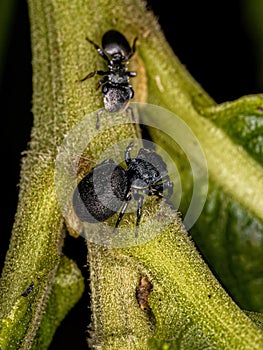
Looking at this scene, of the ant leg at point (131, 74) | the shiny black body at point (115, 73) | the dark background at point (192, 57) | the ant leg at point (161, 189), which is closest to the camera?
the ant leg at point (161, 189)

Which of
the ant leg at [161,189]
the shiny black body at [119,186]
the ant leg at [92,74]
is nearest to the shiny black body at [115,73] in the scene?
the ant leg at [92,74]

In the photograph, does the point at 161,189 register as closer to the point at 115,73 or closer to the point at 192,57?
the point at 115,73

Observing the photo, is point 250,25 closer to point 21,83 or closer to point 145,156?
point 21,83

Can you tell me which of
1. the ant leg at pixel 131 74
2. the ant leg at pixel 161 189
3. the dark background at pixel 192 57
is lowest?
the ant leg at pixel 161 189

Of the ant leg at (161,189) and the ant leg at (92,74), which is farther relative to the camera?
the ant leg at (92,74)

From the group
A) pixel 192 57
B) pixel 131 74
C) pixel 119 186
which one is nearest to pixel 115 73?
pixel 131 74

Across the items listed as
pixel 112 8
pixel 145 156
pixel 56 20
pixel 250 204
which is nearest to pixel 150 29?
pixel 112 8

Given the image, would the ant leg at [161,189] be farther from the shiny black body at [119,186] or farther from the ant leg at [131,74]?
the ant leg at [131,74]
